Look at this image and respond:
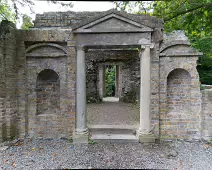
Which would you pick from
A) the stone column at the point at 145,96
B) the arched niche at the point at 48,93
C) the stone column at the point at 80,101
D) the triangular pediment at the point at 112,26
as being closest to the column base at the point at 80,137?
the stone column at the point at 80,101

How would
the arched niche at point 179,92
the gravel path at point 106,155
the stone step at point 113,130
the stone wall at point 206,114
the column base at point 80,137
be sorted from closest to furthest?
1. the gravel path at point 106,155
2. the column base at point 80,137
3. the stone wall at point 206,114
4. the arched niche at point 179,92
5. the stone step at point 113,130

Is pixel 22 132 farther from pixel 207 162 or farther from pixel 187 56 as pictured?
pixel 187 56

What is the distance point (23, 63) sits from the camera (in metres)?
4.97

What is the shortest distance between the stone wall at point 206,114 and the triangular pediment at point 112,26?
2.68 m

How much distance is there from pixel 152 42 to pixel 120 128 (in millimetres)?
2967

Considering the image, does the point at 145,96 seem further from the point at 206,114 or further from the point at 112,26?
the point at 112,26

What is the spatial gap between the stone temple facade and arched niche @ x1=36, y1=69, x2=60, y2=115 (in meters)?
0.03

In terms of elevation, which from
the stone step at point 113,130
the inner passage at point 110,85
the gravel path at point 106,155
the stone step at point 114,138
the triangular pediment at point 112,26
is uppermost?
the triangular pediment at point 112,26

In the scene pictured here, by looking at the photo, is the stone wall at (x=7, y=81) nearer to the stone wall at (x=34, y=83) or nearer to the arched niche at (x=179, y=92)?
the stone wall at (x=34, y=83)

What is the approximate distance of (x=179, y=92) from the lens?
5.00 m

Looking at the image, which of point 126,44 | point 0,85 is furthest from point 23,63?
point 126,44

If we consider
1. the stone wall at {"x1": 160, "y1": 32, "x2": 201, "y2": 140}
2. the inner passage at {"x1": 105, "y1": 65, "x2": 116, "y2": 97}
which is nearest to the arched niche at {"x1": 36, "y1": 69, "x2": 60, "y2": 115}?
the stone wall at {"x1": 160, "y1": 32, "x2": 201, "y2": 140}

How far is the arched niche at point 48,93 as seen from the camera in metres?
5.23

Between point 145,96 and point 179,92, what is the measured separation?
4.06ft
